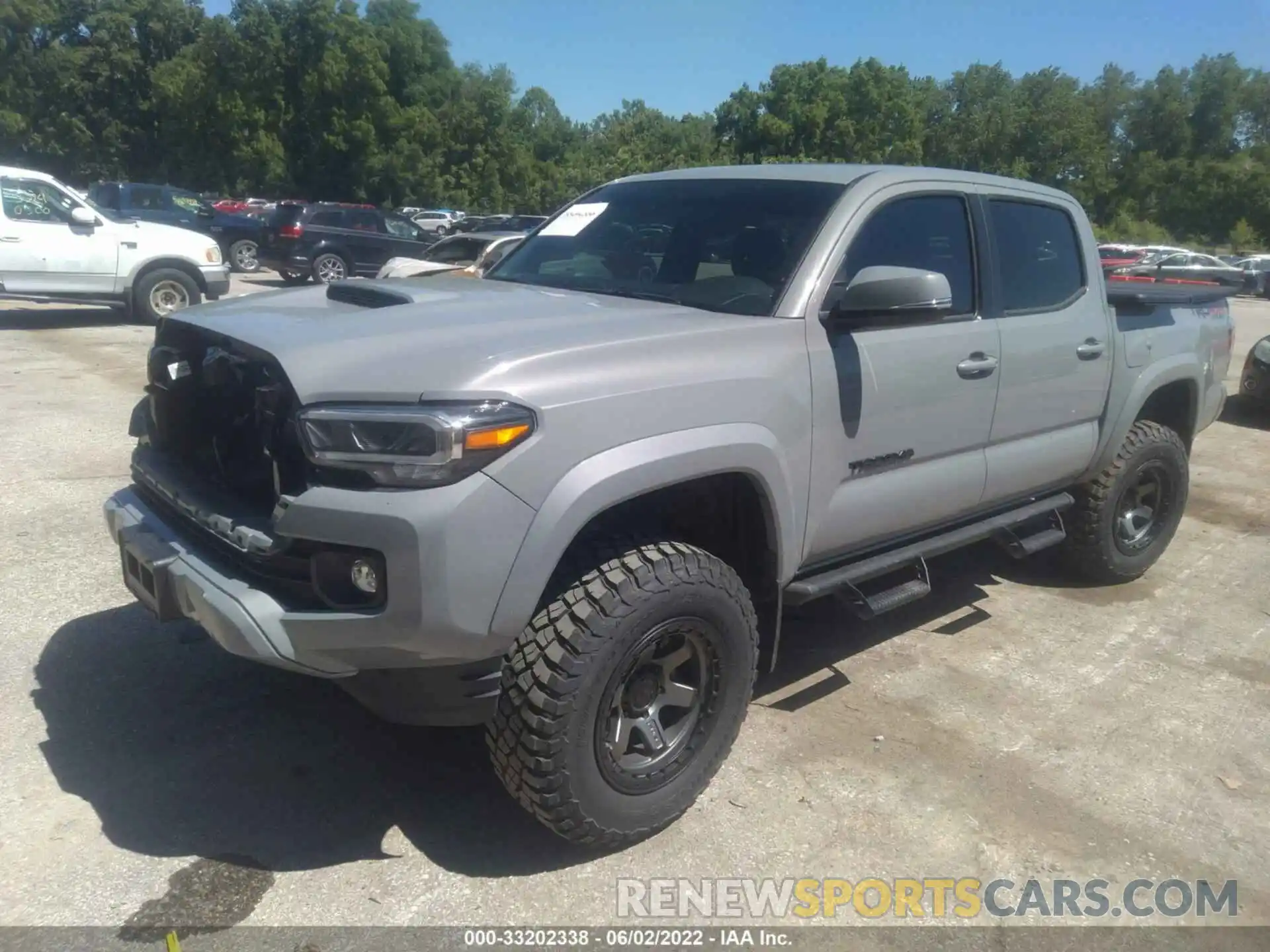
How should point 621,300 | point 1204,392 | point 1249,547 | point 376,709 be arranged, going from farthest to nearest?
point 1249,547 → point 1204,392 → point 621,300 → point 376,709

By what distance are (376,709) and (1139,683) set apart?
315cm

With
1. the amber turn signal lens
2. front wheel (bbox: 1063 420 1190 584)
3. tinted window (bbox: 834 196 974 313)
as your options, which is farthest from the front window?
the amber turn signal lens

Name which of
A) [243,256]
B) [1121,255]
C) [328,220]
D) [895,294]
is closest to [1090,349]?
[895,294]

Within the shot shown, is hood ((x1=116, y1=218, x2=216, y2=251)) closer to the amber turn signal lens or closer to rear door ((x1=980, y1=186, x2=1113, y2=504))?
rear door ((x1=980, y1=186, x2=1113, y2=504))

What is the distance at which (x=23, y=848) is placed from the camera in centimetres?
294

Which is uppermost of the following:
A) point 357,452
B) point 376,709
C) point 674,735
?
point 357,452

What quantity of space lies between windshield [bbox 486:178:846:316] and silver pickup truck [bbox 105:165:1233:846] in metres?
0.01

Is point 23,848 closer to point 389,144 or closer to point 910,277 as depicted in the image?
point 910,277

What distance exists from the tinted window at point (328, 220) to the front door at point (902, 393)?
17258 millimetres

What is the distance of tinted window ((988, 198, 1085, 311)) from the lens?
14.2 ft

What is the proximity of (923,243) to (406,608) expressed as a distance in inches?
98.4

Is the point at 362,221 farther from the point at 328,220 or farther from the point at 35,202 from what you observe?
the point at 35,202

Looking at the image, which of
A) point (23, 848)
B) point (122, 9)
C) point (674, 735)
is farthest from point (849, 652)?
point (122, 9)

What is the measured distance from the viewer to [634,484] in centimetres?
281
